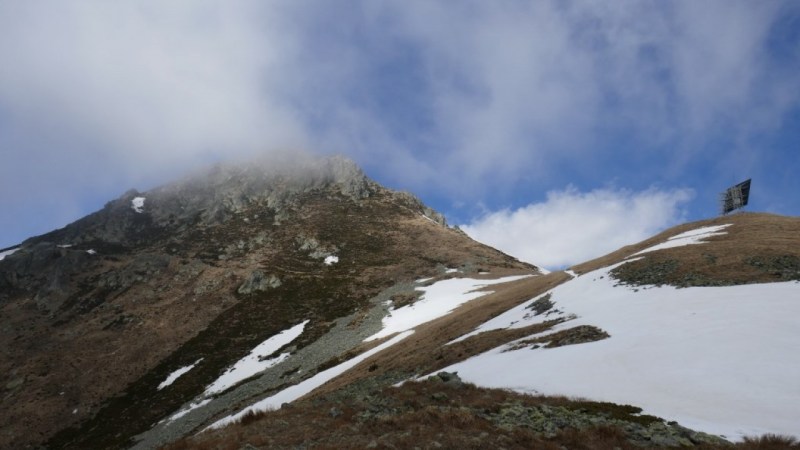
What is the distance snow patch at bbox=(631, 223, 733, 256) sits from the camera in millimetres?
44522

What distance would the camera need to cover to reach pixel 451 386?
20719 millimetres

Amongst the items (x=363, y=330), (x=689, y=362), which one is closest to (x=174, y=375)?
(x=363, y=330)

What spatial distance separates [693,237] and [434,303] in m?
37.1

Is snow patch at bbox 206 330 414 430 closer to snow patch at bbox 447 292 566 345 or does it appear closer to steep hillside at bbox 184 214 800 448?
steep hillside at bbox 184 214 800 448

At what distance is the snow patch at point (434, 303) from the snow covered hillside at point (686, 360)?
33.9 m

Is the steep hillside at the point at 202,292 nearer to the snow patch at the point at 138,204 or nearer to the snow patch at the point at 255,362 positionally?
the snow patch at the point at 255,362

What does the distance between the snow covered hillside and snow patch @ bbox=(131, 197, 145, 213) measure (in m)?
160

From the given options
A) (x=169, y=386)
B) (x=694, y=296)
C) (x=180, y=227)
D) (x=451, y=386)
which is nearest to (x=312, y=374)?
(x=169, y=386)

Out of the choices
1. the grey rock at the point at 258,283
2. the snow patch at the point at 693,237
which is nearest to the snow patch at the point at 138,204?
the grey rock at the point at 258,283

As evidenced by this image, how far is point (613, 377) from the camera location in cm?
1869

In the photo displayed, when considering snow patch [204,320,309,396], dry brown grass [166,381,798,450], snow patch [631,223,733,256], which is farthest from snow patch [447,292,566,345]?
snow patch [204,320,309,396]

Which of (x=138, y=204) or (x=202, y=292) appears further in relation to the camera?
(x=138, y=204)

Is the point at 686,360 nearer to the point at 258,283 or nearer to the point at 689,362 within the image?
the point at 689,362

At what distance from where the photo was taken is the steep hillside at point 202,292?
60406mm
